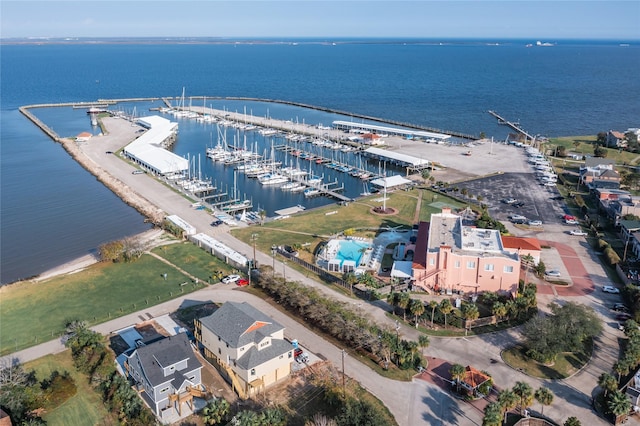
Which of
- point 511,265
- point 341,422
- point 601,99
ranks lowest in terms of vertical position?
point 341,422

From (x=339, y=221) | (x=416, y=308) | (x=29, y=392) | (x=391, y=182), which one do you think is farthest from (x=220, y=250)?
(x=391, y=182)

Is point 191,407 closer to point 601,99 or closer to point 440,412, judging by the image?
point 440,412

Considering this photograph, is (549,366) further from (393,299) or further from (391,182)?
(391,182)

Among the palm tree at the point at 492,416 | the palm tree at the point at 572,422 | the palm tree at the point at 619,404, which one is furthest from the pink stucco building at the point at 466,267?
the palm tree at the point at 492,416

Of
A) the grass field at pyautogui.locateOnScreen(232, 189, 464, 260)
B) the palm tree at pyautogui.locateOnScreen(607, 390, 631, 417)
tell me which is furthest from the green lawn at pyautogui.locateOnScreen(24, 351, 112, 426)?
the palm tree at pyautogui.locateOnScreen(607, 390, 631, 417)

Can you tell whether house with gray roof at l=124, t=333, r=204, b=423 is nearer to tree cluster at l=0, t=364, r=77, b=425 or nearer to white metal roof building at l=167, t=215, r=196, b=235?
tree cluster at l=0, t=364, r=77, b=425

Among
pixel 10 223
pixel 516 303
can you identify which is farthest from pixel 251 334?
pixel 10 223
